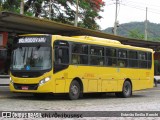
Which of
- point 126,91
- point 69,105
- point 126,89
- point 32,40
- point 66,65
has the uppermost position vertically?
point 32,40

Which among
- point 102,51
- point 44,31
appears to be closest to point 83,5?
point 44,31

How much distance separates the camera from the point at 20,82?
1894 centimetres

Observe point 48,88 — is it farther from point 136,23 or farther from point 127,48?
point 136,23

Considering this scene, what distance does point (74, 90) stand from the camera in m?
20.0

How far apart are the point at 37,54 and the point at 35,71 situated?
77cm

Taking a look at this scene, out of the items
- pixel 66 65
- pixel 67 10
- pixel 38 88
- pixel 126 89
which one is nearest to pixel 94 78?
pixel 66 65

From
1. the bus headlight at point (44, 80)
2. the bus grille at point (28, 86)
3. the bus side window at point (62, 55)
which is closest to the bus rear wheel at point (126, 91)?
the bus side window at point (62, 55)

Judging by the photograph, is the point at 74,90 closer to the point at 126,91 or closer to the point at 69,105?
the point at 69,105

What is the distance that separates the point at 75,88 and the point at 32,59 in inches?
101

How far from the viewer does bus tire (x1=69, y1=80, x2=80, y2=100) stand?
1978 centimetres

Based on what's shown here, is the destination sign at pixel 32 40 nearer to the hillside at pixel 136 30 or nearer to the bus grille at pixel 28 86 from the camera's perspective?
the bus grille at pixel 28 86

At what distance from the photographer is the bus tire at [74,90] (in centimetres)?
1978

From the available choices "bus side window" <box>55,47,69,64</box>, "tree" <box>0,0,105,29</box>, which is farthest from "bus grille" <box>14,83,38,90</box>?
"tree" <box>0,0,105,29</box>

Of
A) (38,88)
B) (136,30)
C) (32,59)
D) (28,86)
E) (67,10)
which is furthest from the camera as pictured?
(136,30)
